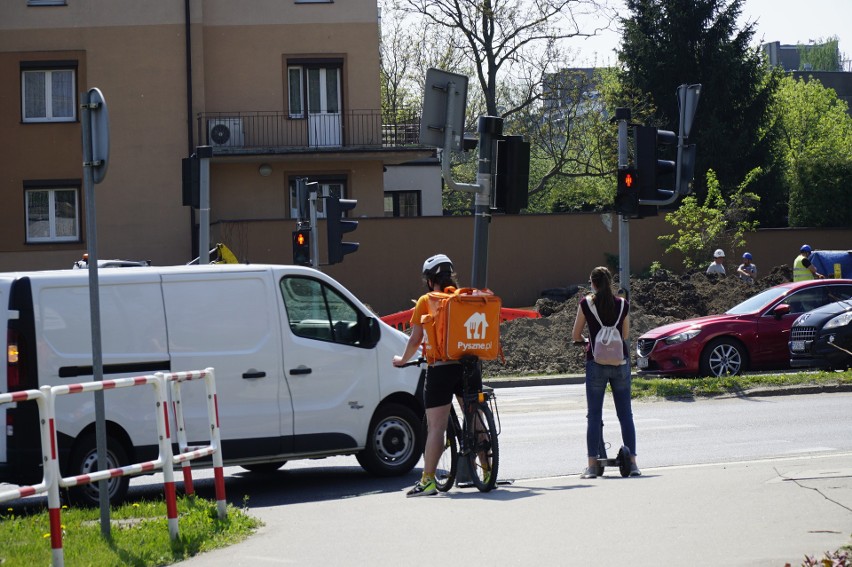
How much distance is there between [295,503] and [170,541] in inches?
108

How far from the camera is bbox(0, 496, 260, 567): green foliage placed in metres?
7.15

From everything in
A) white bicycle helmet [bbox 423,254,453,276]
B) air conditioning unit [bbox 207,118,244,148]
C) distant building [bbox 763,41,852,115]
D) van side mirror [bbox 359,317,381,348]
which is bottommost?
van side mirror [bbox 359,317,381,348]

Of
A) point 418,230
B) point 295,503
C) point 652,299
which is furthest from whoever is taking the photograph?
point 418,230

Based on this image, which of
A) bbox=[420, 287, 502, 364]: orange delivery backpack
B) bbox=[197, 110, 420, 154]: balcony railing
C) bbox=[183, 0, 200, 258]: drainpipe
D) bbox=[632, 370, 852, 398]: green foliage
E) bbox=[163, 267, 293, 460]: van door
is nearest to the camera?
bbox=[420, 287, 502, 364]: orange delivery backpack

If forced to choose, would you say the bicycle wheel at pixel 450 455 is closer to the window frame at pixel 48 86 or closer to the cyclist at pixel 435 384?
the cyclist at pixel 435 384

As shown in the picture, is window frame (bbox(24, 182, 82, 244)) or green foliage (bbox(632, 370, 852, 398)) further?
window frame (bbox(24, 182, 82, 244))

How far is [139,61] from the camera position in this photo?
33969 millimetres

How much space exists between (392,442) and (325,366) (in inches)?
41.5

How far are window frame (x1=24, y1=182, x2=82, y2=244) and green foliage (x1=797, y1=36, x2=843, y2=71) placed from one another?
345 ft

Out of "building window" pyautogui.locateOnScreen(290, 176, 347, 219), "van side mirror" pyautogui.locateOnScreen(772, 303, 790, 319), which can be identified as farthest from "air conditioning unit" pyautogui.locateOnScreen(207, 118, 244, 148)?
"van side mirror" pyautogui.locateOnScreen(772, 303, 790, 319)

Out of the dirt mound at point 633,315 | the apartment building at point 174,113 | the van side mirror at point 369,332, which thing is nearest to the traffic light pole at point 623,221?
the van side mirror at point 369,332

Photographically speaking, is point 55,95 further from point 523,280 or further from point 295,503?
point 295,503

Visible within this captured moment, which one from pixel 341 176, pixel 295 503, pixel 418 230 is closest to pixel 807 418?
pixel 295 503

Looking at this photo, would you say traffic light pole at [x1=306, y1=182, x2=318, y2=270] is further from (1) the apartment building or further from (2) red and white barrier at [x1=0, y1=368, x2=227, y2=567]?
(2) red and white barrier at [x1=0, y1=368, x2=227, y2=567]
